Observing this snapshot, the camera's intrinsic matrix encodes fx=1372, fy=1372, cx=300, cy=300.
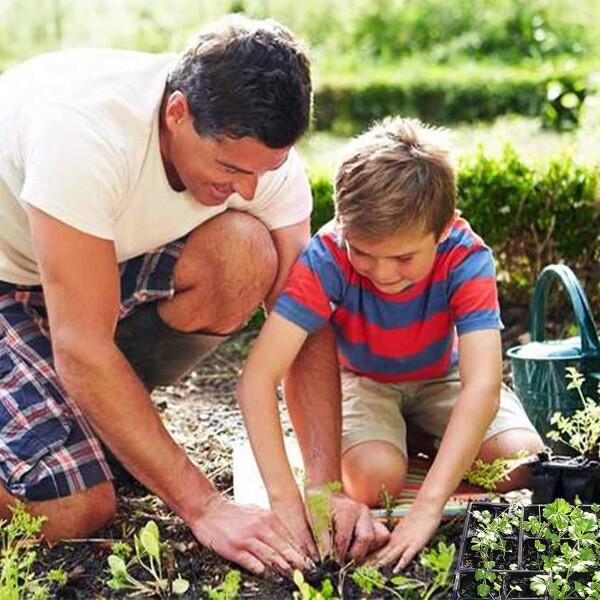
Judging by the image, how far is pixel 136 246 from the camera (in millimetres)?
3365

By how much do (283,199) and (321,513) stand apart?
94 centimetres

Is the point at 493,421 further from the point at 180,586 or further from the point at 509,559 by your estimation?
the point at 180,586

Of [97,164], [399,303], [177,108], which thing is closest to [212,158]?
[177,108]

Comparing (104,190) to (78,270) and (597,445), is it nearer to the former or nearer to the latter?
(78,270)

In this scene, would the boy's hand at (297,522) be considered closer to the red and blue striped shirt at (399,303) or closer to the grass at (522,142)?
the red and blue striped shirt at (399,303)

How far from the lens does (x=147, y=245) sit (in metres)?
3.39

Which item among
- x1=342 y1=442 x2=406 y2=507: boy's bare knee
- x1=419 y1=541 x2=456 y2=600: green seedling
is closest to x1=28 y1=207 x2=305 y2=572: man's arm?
x1=419 y1=541 x2=456 y2=600: green seedling

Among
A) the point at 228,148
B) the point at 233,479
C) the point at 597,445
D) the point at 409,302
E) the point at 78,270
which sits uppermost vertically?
the point at 228,148

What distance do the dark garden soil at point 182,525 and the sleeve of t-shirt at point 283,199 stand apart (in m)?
0.72

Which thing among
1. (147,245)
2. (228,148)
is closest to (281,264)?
(147,245)

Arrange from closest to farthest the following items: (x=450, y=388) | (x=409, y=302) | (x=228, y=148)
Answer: (x=228, y=148), (x=409, y=302), (x=450, y=388)

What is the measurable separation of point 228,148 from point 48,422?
0.82 metres

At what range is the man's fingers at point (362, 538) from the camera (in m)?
2.93

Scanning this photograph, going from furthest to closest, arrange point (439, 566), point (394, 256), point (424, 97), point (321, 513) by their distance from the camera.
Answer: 1. point (424, 97)
2. point (394, 256)
3. point (321, 513)
4. point (439, 566)
